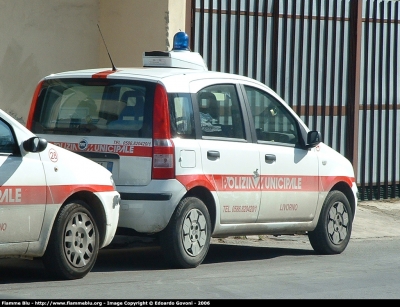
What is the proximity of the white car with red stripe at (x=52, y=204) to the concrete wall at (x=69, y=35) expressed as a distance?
4446 mm

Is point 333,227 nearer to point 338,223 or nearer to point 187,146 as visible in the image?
point 338,223

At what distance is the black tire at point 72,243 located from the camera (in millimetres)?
7332

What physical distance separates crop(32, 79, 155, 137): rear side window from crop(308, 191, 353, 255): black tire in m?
2.63

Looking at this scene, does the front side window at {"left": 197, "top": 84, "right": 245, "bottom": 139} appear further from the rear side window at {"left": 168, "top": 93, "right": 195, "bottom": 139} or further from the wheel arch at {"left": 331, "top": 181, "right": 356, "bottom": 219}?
the wheel arch at {"left": 331, "top": 181, "right": 356, "bottom": 219}

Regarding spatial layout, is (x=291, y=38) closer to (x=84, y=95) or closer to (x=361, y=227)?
(x=361, y=227)

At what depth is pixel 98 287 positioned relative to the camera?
7090 millimetres

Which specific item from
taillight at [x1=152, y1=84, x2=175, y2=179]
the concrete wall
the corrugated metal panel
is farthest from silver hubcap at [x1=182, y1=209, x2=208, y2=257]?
the corrugated metal panel

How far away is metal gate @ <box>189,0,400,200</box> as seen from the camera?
12.6m

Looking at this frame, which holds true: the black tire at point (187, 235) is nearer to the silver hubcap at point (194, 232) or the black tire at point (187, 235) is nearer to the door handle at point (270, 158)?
the silver hubcap at point (194, 232)

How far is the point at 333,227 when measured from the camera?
32.6 ft

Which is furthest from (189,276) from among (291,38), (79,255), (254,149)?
(291,38)

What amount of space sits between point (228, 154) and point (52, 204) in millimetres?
1999

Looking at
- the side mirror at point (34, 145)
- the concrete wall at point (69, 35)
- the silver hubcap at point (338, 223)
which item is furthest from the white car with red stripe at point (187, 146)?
the concrete wall at point (69, 35)

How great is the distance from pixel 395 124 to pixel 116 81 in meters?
7.32
